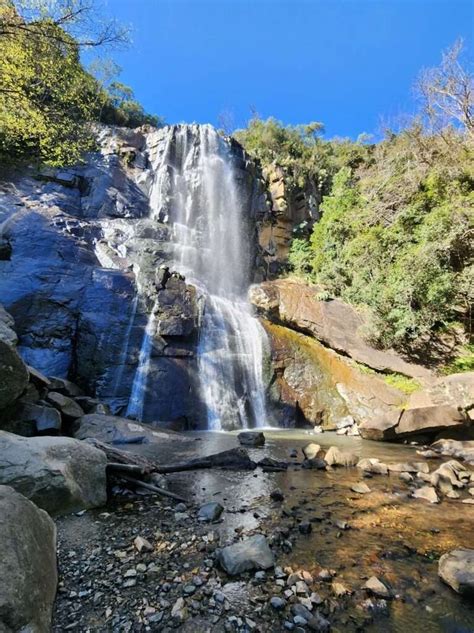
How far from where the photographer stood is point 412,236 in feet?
50.2

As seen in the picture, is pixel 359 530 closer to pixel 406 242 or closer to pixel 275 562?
pixel 275 562

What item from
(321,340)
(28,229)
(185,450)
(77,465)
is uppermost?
(28,229)

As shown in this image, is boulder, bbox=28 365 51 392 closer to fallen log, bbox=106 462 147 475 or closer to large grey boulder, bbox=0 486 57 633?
fallen log, bbox=106 462 147 475

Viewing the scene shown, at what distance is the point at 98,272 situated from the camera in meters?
15.2

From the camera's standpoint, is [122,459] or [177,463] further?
[177,463]

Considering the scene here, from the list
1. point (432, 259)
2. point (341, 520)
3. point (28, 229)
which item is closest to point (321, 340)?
point (432, 259)

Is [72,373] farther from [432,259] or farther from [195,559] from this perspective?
[432,259]

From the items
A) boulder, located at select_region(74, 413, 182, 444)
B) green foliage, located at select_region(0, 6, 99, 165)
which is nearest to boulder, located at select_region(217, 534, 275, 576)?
boulder, located at select_region(74, 413, 182, 444)

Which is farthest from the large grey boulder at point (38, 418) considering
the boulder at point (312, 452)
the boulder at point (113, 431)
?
the boulder at point (312, 452)

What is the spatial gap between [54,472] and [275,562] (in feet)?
8.45

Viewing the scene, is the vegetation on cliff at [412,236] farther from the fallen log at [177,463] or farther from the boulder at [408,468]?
the fallen log at [177,463]

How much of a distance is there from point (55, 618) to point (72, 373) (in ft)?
35.9

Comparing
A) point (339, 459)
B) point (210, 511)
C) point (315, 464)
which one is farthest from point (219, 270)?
point (210, 511)

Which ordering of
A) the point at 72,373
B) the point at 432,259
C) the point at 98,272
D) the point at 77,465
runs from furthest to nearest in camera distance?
the point at 98,272 < the point at 432,259 < the point at 72,373 < the point at 77,465
